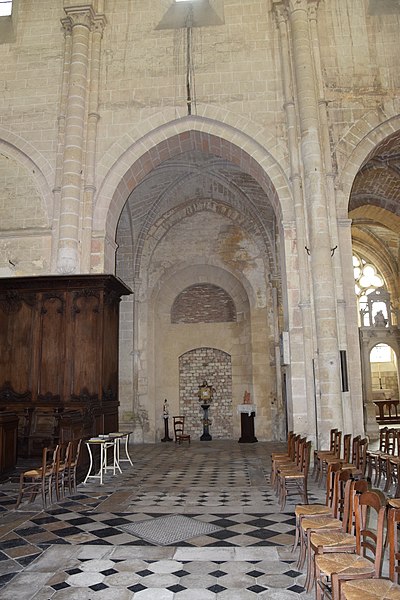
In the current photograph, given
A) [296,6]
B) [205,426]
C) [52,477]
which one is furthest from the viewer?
[205,426]

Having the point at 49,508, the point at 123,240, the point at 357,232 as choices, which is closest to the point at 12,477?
the point at 49,508

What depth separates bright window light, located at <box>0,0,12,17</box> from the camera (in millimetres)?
12820

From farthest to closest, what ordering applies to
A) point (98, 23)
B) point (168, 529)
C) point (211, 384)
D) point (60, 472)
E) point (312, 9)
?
point (211, 384)
point (98, 23)
point (312, 9)
point (60, 472)
point (168, 529)

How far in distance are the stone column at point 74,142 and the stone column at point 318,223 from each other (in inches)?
193

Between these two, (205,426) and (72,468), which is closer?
(72,468)

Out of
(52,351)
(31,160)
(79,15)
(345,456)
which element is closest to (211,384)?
(52,351)

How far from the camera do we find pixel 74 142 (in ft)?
35.8

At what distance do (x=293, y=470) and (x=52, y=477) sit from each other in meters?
3.46

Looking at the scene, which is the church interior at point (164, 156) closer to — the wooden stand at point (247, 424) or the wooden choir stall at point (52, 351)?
the wooden choir stall at point (52, 351)

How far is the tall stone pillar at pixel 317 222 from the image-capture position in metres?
9.35

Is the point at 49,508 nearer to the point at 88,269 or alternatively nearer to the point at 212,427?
the point at 88,269

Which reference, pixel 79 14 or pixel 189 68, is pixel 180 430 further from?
pixel 79 14

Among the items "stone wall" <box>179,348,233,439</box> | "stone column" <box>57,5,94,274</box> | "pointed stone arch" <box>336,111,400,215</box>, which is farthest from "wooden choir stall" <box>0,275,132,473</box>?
"stone wall" <box>179,348,233,439</box>

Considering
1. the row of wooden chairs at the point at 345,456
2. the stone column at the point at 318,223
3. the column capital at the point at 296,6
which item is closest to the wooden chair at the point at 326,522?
the row of wooden chairs at the point at 345,456
